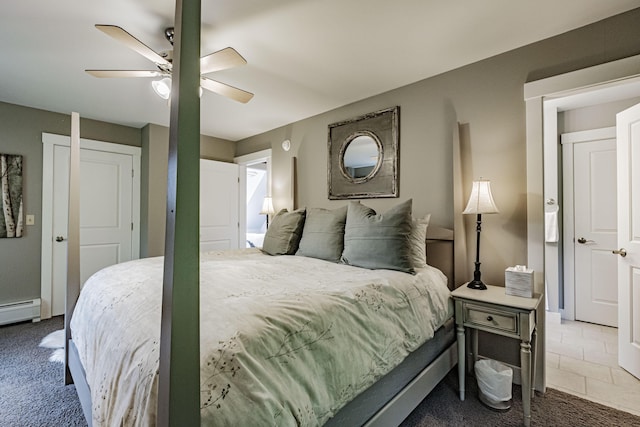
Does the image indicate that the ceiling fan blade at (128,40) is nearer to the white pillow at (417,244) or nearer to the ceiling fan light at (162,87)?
the ceiling fan light at (162,87)

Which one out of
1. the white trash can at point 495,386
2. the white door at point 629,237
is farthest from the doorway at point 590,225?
the white trash can at point 495,386

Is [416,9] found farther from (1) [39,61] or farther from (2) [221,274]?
(1) [39,61]

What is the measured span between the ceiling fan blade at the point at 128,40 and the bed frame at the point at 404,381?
177 centimetres

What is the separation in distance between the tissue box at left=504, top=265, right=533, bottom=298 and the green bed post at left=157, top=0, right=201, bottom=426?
6.20ft

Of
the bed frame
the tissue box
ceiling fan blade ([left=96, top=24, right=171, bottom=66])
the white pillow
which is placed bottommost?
the bed frame

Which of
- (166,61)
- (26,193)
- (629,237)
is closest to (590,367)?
(629,237)

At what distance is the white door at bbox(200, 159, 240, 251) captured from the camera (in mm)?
4195

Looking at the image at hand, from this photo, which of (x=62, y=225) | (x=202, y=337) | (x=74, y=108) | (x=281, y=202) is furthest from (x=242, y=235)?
(x=202, y=337)

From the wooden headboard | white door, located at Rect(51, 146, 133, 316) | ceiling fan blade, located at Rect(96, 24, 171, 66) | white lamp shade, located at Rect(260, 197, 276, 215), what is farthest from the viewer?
white lamp shade, located at Rect(260, 197, 276, 215)

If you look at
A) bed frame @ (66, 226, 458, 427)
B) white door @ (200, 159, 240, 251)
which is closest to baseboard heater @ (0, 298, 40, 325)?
white door @ (200, 159, 240, 251)

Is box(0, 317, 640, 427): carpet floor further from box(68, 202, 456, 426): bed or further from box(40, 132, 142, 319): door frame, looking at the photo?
box(40, 132, 142, 319): door frame

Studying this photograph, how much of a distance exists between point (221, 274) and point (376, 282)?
2.91 feet

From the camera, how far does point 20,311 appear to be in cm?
315

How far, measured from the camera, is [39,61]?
225 centimetres
